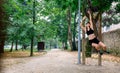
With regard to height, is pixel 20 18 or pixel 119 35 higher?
pixel 20 18

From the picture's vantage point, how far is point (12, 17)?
23188mm

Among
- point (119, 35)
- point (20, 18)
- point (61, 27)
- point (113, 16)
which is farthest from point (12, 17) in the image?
point (61, 27)

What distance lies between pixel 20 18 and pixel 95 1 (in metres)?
10.7

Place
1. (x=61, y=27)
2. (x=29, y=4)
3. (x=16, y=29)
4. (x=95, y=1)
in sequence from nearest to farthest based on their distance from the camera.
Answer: (x=95, y=1)
(x=16, y=29)
(x=29, y=4)
(x=61, y=27)

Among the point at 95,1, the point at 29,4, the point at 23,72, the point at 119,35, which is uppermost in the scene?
the point at 29,4

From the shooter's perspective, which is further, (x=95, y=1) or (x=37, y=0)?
(x=37, y=0)

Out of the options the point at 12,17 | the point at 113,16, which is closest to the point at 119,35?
the point at 113,16

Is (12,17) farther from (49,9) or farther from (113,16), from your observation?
(113,16)

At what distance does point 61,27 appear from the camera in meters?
48.9

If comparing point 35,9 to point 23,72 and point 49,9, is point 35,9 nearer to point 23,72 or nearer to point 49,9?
point 49,9

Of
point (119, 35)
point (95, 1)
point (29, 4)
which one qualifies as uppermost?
point (29, 4)

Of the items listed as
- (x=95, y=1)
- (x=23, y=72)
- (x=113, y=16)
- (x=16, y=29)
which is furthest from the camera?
(x=113, y=16)

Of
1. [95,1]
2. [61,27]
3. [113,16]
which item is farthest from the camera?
[61,27]

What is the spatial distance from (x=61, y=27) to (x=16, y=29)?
26.9 metres
